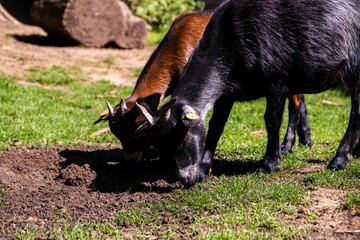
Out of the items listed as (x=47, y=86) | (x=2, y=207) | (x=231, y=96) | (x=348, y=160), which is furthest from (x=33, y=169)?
(x=47, y=86)

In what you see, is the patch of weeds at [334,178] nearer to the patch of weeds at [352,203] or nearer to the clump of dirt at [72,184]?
the patch of weeds at [352,203]

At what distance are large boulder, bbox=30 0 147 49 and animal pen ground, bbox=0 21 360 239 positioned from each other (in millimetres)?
5918

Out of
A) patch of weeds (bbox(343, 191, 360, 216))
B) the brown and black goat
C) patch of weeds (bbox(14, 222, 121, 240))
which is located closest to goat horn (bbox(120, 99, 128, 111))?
the brown and black goat

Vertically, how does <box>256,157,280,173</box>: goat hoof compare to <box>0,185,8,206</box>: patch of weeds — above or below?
below

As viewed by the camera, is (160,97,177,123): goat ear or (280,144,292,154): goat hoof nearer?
(160,97,177,123): goat ear

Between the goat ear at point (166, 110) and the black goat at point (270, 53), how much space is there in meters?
0.32

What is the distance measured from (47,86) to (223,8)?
5714mm

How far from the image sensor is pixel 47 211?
20.4ft

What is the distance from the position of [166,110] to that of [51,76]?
6.43 m

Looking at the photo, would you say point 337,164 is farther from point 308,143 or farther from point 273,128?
point 308,143

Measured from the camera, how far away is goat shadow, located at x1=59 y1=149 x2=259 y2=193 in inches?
274

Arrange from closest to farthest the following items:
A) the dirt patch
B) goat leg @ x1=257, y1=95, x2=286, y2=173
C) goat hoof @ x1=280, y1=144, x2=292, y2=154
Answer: the dirt patch → goat leg @ x1=257, y1=95, x2=286, y2=173 → goat hoof @ x1=280, y1=144, x2=292, y2=154

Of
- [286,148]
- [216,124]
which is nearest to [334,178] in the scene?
[216,124]

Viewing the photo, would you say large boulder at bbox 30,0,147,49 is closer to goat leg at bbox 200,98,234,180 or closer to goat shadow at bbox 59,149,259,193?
goat shadow at bbox 59,149,259,193
